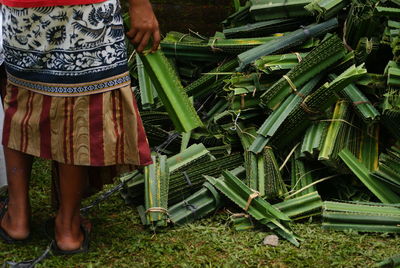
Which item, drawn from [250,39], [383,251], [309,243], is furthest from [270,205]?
[250,39]

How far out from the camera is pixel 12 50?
279cm

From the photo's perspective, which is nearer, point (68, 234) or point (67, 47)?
point (67, 47)

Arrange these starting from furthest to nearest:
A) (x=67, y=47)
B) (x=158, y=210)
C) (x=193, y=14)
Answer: (x=193, y=14), (x=158, y=210), (x=67, y=47)

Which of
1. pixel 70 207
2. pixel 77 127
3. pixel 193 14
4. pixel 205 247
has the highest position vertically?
pixel 77 127

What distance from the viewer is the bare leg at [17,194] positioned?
118 inches

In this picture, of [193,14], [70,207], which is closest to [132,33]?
[70,207]

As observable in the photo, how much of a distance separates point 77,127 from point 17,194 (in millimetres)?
501

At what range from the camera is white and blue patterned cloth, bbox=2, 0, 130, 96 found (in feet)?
8.70

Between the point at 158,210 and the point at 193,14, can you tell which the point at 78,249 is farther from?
the point at 193,14

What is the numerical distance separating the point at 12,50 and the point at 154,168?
3.35ft

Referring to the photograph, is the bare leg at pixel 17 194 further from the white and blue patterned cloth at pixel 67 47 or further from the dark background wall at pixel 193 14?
the dark background wall at pixel 193 14

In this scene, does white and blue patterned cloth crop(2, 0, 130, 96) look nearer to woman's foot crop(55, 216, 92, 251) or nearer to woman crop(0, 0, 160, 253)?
woman crop(0, 0, 160, 253)

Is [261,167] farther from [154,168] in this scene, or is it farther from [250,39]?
[250,39]

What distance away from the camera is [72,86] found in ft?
8.95
